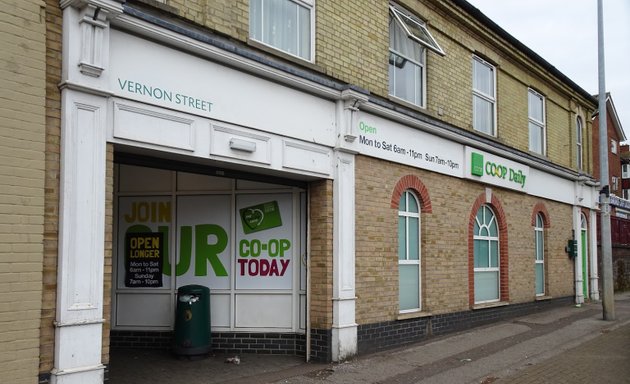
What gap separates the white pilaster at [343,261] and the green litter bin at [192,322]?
1911mm

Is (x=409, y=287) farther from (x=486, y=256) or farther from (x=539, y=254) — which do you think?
(x=539, y=254)

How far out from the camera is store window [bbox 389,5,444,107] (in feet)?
35.7

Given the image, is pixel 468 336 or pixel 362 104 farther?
pixel 468 336

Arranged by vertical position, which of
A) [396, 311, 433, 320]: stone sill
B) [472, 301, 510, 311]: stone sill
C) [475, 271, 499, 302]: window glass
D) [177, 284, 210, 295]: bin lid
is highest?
Result: [177, 284, 210, 295]: bin lid

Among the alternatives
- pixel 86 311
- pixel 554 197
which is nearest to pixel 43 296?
pixel 86 311

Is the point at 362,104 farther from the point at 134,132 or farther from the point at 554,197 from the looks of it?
the point at 554,197

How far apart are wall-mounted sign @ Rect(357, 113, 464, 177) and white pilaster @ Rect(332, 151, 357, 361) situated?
57 centimetres

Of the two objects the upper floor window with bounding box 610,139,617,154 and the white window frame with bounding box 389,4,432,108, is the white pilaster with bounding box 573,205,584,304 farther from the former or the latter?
the upper floor window with bounding box 610,139,617,154

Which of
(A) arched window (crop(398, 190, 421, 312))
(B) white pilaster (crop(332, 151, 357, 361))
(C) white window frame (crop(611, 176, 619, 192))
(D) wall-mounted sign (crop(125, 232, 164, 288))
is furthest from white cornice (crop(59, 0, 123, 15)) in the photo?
(C) white window frame (crop(611, 176, 619, 192))

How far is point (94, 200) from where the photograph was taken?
5816 millimetres

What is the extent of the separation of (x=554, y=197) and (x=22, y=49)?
15303mm

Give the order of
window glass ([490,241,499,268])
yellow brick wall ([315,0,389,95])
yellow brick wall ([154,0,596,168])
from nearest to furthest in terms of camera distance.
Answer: yellow brick wall ([154,0,596,168]) < yellow brick wall ([315,0,389,95]) < window glass ([490,241,499,268])

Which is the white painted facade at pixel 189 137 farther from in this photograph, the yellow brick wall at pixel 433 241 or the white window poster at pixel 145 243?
the yellow brick wall at pixel 433 241

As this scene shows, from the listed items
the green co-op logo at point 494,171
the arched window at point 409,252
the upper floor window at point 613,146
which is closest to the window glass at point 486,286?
the green co-op logo at point 494,171
